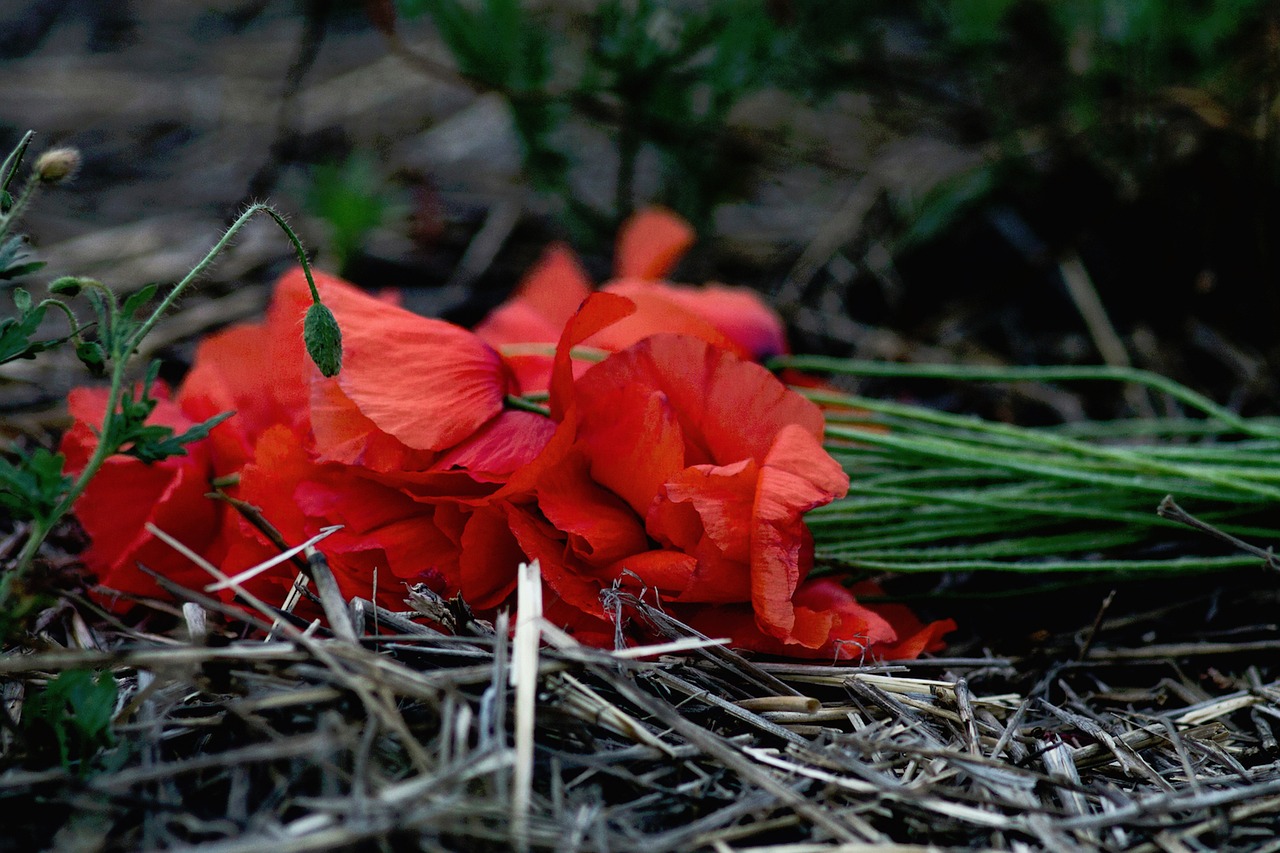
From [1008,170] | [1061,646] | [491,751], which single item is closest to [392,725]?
[491,751]

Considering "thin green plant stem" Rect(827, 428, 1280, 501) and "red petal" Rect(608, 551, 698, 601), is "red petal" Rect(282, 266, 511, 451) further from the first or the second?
"thin green plant stem" Rect(827, 428, 1280, 501)

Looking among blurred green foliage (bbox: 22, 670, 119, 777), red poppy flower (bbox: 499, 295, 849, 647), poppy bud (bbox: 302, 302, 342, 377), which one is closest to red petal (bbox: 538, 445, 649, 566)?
red poppy flower (bbox: 499, 295, 849, 647)

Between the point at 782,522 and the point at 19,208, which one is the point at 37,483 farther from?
the point at 782,522

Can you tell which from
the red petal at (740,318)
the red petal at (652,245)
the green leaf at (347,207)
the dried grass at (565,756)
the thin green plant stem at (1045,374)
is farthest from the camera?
Result: the green leaf at (347,207)

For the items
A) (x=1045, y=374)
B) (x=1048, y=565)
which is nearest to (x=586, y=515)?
(x=1048, y=565)

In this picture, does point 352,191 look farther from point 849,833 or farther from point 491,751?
point 849,833

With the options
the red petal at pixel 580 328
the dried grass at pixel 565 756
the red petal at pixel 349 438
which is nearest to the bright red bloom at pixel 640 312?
the red petal at pixel 580 328

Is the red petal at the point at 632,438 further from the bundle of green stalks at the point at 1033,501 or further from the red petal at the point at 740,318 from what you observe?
the red petal at the point at 740,318
